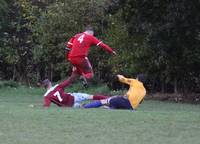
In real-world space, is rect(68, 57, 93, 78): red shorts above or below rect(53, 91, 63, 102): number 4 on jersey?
above

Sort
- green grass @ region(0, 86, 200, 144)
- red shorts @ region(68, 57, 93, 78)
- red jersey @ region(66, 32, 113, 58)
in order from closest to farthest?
green grass @ region(0, 86, 200, 144), red jersey @ region(66, 32, 113, 58), red shorts @ region(68, 57, 93, 78)

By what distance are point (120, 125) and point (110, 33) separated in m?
13.5

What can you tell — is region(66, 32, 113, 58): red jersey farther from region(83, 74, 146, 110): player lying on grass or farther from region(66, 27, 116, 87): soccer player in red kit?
region(83, 74, 146, 110): player lying on grass

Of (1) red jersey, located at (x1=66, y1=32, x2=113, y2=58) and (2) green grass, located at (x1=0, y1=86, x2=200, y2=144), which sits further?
(1) red jersey, located at (x1=66, y1=32, x2=113, y2=58)

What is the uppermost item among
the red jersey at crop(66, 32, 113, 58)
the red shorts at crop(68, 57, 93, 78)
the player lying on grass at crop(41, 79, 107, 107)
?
the red jersey at crop(66, 32, 113, 58)

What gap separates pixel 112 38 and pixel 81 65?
Result: 807 centimetres

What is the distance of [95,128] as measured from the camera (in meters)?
9.34

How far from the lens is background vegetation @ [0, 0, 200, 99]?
18359mm

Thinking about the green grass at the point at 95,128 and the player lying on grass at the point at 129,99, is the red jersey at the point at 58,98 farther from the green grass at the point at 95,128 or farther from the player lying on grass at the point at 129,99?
the green grass at the point at 95,128

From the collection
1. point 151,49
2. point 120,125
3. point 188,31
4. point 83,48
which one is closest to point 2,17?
point 151,49

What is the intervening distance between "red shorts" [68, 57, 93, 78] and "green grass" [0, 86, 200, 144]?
292 centimetres

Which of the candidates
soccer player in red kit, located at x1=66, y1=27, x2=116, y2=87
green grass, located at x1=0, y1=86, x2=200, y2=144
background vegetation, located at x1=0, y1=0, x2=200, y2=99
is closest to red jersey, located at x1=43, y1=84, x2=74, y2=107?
soccer player in red kit, located at x1=66, y1=27, x2=116, y2=87

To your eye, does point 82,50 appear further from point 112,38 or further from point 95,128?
point 112,38

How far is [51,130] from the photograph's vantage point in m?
9.05
